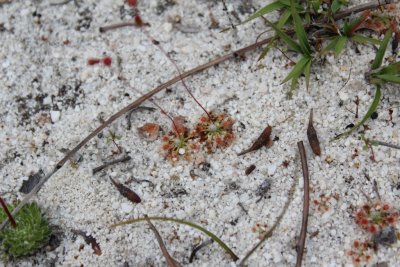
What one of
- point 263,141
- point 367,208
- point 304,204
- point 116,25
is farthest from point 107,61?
point 367,208

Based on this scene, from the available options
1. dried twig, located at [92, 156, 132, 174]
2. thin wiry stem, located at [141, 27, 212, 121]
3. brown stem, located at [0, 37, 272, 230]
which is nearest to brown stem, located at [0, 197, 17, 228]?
brown stem, located at [0, 37, 272, 230]

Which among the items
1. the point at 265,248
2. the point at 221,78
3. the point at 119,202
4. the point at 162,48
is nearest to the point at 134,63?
the point at 162,48

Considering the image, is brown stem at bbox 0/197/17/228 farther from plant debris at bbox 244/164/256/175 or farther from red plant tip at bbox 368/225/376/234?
red plant tip at bbox 368/225/376/234

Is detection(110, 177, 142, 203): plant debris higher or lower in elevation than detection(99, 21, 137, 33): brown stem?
lower

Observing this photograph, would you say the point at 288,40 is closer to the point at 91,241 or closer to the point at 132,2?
the point at 132,2

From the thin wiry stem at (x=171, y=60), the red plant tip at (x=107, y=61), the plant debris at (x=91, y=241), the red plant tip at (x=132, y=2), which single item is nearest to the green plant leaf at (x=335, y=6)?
the thin wiry stem at (x=171, y=60)

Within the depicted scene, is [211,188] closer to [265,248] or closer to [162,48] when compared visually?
[265,248]

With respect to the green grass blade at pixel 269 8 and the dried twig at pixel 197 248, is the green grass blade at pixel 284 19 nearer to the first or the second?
the green grass blade at pixel 269 8
